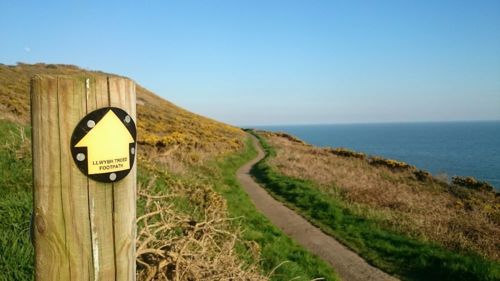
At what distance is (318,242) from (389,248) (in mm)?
1704

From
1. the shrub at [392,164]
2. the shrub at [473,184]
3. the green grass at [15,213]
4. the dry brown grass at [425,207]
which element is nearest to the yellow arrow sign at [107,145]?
the green grass at [15,213]

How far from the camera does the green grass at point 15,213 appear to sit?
3.19 meters

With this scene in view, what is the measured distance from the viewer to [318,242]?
387 inches

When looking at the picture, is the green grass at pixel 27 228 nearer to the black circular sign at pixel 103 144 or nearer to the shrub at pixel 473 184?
the black circular sign at pixel 103 144

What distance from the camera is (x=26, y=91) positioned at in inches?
1175

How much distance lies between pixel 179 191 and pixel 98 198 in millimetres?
6627

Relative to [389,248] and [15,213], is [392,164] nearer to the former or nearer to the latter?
[389,248]

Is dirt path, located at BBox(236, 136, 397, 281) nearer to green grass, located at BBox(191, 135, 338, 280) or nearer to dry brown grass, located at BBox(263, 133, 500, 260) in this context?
green grass, located at BBox(191, 135, 338, 280)

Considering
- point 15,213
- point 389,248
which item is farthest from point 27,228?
point 389,248

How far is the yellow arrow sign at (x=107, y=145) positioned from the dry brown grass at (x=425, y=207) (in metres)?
9.59

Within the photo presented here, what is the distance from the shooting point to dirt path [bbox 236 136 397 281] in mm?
8180

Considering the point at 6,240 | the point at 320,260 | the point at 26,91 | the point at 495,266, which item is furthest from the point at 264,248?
the point at 26,91

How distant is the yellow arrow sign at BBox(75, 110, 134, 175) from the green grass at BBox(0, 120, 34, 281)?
2.30m

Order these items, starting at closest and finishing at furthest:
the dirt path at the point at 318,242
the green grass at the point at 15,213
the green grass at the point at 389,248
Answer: the green grass at the point at 15,213 < the green grass at the point at 389,248 < the dirt path at the point at 318,242
